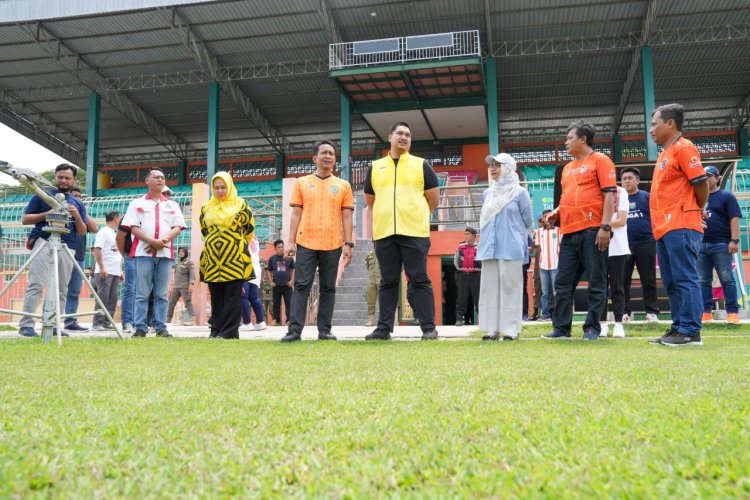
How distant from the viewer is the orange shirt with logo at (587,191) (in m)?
4.61

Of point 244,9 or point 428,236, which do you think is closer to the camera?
point 428,236

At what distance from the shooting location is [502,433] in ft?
4.29

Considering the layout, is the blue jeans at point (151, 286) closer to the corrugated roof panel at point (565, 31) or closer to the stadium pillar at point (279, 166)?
the corrugated roof panel at point (565, 31)

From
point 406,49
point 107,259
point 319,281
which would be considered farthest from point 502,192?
point 406,49

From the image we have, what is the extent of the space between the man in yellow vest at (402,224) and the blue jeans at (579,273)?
3.50 feet

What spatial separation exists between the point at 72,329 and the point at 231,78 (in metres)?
17.4

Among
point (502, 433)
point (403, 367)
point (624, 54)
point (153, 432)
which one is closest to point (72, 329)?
point (403, 367)

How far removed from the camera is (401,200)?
4.83 metres

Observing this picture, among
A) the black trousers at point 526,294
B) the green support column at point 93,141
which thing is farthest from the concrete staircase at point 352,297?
the green support column at point 93,141

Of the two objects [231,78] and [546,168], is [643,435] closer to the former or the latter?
[231,78]

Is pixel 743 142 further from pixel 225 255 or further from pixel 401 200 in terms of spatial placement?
pixel 225 255

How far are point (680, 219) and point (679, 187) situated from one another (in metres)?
0.23

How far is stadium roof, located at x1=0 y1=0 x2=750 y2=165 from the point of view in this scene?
18.8m

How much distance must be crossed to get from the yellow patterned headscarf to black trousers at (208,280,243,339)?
0.57 metres
